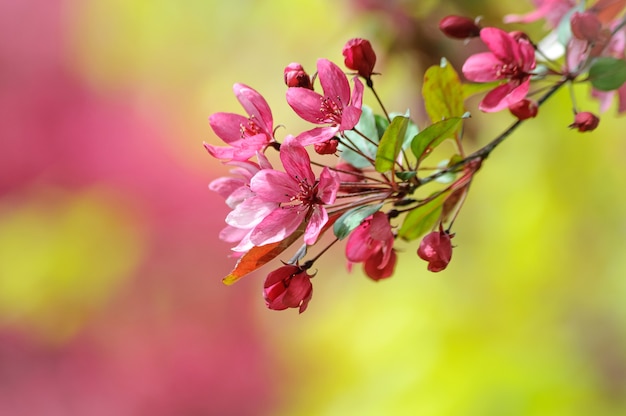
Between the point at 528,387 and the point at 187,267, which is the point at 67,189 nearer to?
the point at 187,267

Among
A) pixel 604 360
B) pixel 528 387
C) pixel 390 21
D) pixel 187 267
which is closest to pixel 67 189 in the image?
pixel 187 267

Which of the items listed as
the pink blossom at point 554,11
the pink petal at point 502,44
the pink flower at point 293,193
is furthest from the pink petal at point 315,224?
the pink blossom at point 554,11

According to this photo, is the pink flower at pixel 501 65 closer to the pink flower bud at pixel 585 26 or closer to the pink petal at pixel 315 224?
the pink flower bud at pixel 585 26

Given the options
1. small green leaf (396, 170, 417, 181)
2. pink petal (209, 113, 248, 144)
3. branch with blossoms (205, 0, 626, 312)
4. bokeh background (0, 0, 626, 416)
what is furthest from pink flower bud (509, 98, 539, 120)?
bokeh background (0, 0, 626, 416)

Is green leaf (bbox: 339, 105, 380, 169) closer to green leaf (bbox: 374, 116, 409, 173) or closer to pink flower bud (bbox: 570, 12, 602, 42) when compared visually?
green leaf (bbox: 374, 116, 409, 173)

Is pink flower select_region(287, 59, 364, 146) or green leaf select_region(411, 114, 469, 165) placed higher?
pink flower select_region(287, 59, 364, 146)

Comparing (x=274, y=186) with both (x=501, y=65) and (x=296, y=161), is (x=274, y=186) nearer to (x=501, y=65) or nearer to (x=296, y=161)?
(x=296, y=161)
